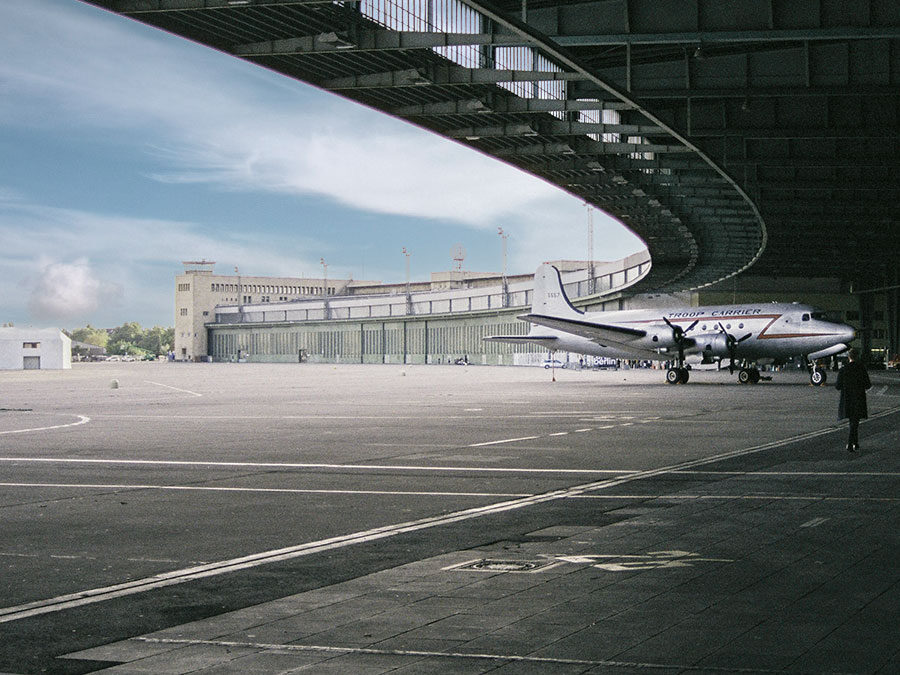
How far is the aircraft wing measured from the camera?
2304 inches

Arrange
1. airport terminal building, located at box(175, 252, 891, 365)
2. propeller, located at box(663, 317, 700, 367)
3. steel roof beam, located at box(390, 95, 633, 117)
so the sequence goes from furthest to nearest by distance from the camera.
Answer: airport terminal building, located at box(175, 252, 891, 365)
propeller, located at box(663, 317, 700, 367)
steel roof beam, located at box(390, 95, 633, 117)

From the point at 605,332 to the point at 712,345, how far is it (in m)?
7.07

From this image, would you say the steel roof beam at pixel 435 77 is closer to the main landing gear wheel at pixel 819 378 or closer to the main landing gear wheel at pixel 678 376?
the main landing gear wheel at pixel 819 378

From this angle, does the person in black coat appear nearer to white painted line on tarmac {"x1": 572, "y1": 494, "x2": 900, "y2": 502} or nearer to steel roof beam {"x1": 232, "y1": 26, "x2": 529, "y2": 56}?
white painted line on tarmac {"x1": 572, "y1": 494, "x2": 900, "y2": 502}

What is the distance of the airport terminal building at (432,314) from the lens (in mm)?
104188

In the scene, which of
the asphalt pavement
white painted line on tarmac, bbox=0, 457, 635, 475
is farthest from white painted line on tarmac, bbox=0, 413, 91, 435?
white painted line on tarmac, bbox=0, 457, 635, 475

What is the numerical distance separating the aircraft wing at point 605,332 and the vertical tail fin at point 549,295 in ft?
24.5

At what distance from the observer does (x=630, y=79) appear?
26.9 metres

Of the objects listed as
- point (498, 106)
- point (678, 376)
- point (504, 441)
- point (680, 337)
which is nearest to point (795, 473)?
point (504, 441)

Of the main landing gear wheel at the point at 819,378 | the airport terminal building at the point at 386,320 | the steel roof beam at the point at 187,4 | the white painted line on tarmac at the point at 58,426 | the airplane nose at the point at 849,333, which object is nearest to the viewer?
the steel roof beam at the point at 187,4

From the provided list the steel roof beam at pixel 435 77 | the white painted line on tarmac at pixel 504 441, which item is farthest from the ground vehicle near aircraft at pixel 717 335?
the white painted line on tarmac at pixel 504 441

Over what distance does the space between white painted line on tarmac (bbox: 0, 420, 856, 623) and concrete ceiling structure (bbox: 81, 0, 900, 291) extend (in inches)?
426

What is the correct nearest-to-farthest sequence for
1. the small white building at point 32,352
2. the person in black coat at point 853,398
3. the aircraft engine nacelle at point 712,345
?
the person in black coat at point 853,398 < the aircraft engine nacelle at point 712,345 < the small white building at point 32,352

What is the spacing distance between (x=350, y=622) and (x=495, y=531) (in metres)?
3.88
